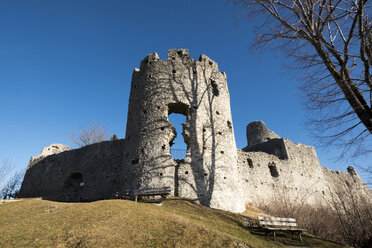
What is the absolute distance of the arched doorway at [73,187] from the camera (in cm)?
1695

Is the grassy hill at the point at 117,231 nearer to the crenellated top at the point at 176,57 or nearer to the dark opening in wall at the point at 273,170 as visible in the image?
the crenellated top at the point at 176,57

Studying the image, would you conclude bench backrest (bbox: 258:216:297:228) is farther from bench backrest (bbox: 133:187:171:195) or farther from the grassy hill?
bench backrest (bbox: 133:187:171:195)

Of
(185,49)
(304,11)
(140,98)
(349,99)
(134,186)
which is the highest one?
(185,49)

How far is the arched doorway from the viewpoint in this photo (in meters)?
17.0

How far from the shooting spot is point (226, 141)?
11.7 meters

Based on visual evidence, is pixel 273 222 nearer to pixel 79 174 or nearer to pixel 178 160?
pixel 178 160

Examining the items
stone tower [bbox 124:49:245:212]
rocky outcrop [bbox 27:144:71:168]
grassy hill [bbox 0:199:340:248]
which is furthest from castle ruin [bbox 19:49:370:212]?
grassy hill [bbox 0:199:340:248]

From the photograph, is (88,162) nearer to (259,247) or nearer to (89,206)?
(89,206)

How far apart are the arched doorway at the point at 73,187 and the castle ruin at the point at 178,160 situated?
0.23 feet

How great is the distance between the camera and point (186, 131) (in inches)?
446

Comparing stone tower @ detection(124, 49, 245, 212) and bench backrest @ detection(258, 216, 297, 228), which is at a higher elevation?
stone tower @ detection(124, 49, 245, 212)

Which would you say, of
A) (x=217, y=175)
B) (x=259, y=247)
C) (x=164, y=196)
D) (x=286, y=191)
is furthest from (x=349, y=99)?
(x=286, y=191)

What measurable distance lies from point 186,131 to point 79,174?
10985 mm

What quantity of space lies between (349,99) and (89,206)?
789 centimetres
